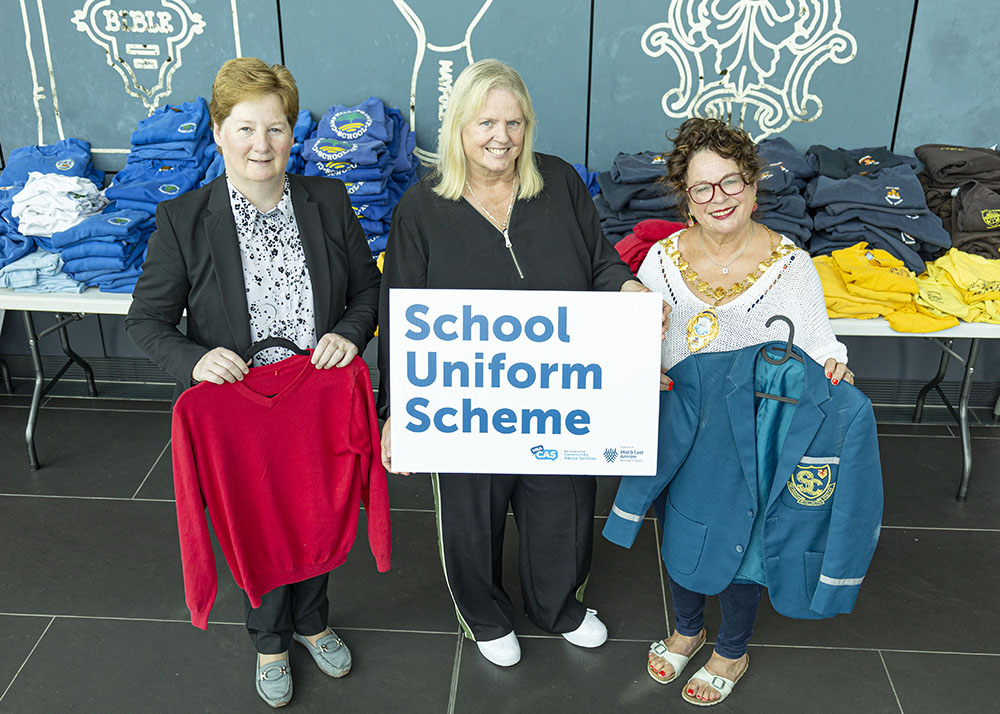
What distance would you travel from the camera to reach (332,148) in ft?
11.0

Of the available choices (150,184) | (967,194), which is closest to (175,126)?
(150,184)

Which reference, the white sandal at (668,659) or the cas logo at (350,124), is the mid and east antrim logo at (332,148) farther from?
the white sandal at (668,659)

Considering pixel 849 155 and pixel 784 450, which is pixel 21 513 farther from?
pixel 849 155

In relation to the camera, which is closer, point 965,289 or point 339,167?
point 965,289

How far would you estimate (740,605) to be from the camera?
230cm

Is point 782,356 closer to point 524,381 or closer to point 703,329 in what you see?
point 703,329

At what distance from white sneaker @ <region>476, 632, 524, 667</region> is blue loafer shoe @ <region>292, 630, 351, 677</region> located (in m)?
0.40

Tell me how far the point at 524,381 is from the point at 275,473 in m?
0.68

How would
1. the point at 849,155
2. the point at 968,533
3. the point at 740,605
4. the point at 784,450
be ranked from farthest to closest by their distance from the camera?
the point at 849,155 → the point at 968,533 → the point at 740,605 → the point at 784,450

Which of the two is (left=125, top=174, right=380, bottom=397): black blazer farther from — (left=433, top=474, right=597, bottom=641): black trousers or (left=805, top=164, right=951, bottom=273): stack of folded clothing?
(left=805, top=164, right=951, bottom=273): stack of folded clothing

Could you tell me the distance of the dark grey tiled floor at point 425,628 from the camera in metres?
2.44

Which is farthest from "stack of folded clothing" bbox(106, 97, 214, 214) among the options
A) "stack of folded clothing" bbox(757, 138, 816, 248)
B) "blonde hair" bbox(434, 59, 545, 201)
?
"stack of folded clothing" bbox(757, 138, 816, 248)

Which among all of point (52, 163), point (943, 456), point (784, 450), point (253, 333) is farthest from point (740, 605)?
point (52, 163)

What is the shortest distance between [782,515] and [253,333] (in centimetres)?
134
